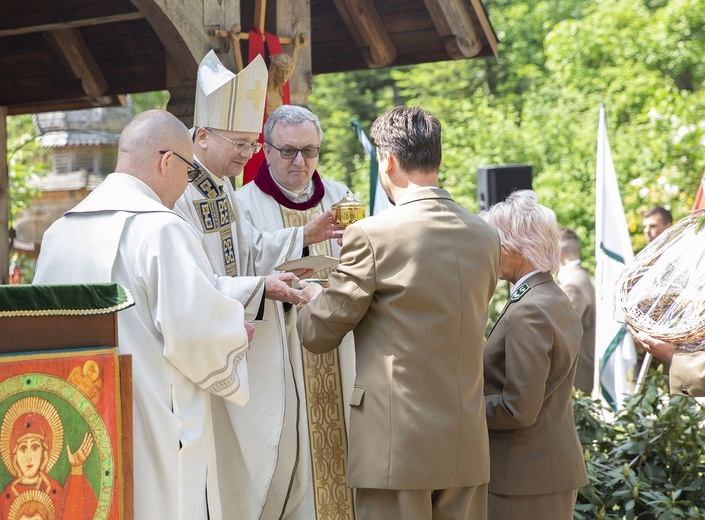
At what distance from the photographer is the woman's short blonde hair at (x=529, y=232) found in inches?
149

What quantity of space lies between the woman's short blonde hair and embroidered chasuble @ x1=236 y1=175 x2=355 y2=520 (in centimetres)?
112

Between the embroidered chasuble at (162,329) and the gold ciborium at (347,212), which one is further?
the gold ciborium at (347,212)

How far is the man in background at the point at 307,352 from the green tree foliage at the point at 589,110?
10.3 meters

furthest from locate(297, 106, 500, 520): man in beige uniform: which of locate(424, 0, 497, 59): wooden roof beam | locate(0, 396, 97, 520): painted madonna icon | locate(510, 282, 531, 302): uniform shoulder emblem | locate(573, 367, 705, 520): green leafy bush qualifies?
locate(424, 0, 497, 59): wooden roof beam

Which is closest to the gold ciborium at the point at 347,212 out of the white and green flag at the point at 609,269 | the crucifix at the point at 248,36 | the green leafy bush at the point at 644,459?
the crucifix at the point at 248,36

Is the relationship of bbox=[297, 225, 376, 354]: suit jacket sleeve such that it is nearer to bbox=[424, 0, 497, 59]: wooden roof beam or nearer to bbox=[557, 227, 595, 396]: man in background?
bbox=[424, 0, 497, 59]: wooden roof beam

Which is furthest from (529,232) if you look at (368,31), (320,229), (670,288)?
(368,31)

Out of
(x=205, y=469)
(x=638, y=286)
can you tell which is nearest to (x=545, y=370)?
(x=638, y=286)

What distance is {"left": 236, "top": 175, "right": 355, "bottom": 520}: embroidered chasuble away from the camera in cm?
442

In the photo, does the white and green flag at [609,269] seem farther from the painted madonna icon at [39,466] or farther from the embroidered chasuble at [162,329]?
the painted madonna icon at [39,466]

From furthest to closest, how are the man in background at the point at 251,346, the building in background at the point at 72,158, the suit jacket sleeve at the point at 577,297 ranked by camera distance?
the building in background at the point at 72,158
the suit jacket sleeve at the point at 577,297
the man in background at the point at 251,346

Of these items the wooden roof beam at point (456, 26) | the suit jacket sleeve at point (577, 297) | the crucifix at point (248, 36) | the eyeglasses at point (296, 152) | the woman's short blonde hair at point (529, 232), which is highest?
the wooden roof beam at point (456, 26)

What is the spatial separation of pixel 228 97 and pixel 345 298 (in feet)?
4.60

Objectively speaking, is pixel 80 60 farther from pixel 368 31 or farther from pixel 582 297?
pixel 582 297
